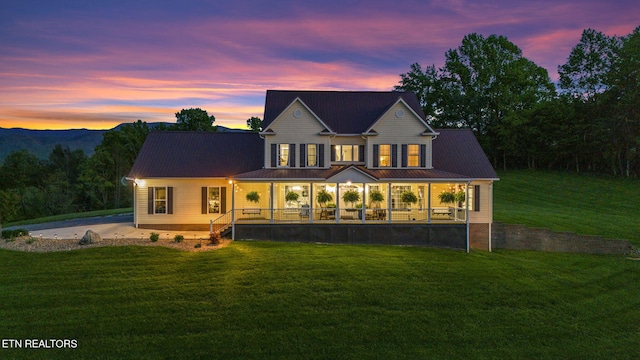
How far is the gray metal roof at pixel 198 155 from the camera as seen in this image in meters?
23.8

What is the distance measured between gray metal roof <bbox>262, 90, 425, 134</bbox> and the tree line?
28.6 metres

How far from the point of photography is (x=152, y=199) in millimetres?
23672

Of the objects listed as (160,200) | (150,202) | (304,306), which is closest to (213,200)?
(160,200)

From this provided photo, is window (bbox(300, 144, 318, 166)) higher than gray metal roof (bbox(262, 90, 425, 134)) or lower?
lower

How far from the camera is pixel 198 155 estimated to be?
995 inches

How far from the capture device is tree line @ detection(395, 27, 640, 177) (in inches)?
1827

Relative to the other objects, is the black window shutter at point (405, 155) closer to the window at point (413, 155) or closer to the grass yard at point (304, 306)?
the window at point (413, 155)

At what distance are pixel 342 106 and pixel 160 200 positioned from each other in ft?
43.6

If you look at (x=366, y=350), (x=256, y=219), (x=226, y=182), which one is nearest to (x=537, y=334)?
(x=366, y=350)

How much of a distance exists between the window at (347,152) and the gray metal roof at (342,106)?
3.14ft

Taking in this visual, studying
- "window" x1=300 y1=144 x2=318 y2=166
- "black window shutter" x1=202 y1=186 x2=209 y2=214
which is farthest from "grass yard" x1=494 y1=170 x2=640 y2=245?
"black window shutter" x1=202 y1=186 x2=209 y2=214

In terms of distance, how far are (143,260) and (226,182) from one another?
8631mm

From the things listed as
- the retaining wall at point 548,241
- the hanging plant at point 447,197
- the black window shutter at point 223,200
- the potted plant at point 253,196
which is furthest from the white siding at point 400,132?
the black window shutter at point 223,200

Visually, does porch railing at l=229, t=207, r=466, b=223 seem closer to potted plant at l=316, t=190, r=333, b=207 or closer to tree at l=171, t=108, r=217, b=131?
potted plant at l=316, t=190, r=333, b=207
